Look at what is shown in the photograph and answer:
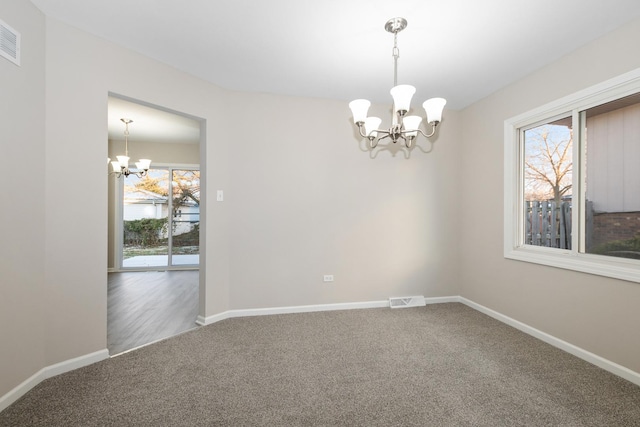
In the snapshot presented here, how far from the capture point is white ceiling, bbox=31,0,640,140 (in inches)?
80.1

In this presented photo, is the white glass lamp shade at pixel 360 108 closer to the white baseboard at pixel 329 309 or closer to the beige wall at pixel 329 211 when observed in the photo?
the beige wall at pixel 329 211

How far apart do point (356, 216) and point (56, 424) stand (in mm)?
3076

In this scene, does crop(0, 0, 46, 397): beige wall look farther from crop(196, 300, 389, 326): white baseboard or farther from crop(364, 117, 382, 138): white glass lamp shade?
crop(364, 117, 382, 138): white glass lamp shade

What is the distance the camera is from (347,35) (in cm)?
235

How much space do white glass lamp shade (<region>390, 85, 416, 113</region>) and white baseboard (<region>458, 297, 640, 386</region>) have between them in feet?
8.18

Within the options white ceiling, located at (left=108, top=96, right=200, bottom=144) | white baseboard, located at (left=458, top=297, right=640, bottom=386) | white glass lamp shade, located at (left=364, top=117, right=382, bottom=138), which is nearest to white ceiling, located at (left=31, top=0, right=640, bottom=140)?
white glass lamp shade, located at (left=364, top=117, right=382, bottom=138)

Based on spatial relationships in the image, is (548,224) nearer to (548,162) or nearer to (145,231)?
(548,162)

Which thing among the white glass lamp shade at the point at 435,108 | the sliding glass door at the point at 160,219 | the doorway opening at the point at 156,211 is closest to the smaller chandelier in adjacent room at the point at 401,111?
the white glass lamp shade at the point at 435,108

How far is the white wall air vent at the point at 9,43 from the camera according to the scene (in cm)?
182

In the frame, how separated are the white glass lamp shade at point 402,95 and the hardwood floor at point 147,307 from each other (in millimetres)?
2942

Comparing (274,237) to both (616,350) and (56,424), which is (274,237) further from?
(616,350)

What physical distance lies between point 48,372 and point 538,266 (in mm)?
4219

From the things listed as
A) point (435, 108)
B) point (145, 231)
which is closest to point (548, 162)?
point (435, 108)

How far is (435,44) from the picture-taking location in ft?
8.11
